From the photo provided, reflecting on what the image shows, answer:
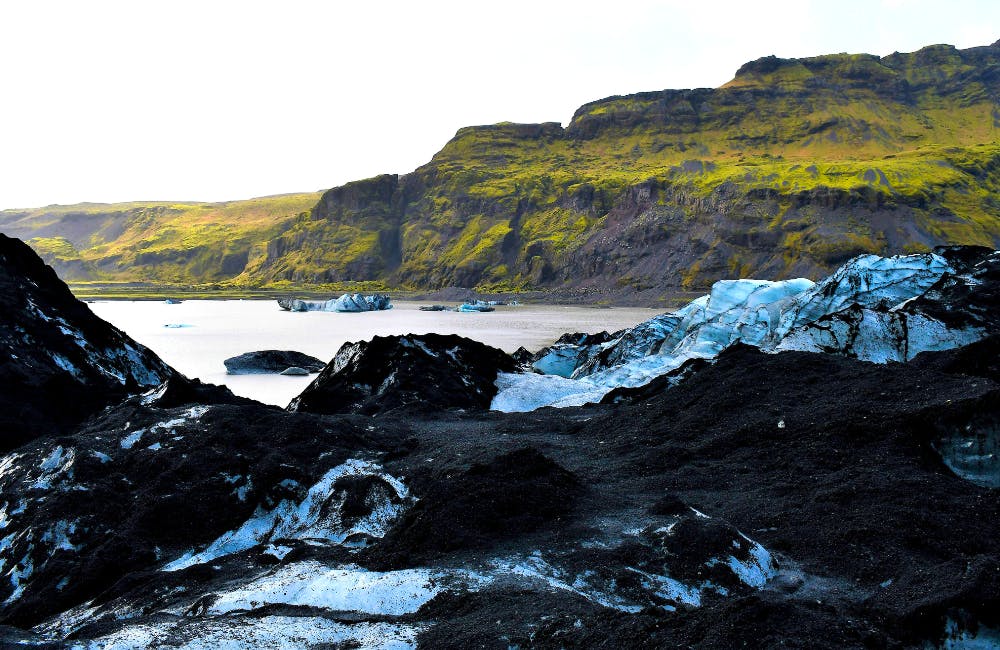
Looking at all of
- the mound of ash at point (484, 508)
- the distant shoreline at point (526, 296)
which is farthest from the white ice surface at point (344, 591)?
the distant shoreline at point (526, 296)

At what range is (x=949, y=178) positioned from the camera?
10156 cm

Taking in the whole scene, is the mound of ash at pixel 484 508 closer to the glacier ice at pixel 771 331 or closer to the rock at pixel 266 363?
the glacier ice at pixel 771 331

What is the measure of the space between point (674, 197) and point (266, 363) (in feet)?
297

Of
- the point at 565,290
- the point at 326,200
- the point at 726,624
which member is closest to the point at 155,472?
the point at 726,624

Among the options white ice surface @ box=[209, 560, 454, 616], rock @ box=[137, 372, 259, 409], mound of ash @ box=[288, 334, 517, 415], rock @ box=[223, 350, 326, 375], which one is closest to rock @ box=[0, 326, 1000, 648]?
white ice surface @ box=[209, 560, 454, 616]

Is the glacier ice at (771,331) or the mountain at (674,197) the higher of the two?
the mountain at (674,197)

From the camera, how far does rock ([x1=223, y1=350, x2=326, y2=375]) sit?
84.6 ft

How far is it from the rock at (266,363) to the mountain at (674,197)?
70.6 meters

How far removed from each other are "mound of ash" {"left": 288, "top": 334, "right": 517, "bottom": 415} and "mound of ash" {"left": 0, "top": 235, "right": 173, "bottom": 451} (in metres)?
3.57

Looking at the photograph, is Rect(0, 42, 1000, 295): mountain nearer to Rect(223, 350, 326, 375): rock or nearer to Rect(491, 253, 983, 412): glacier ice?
Rect(491, 253, 983, 412): glacier ice

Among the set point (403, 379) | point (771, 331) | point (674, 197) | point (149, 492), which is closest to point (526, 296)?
point (674, 197)

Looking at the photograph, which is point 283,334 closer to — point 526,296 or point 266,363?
point 266,363

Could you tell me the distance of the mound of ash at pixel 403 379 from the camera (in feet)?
53.3

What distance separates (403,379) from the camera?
54.6 ft
